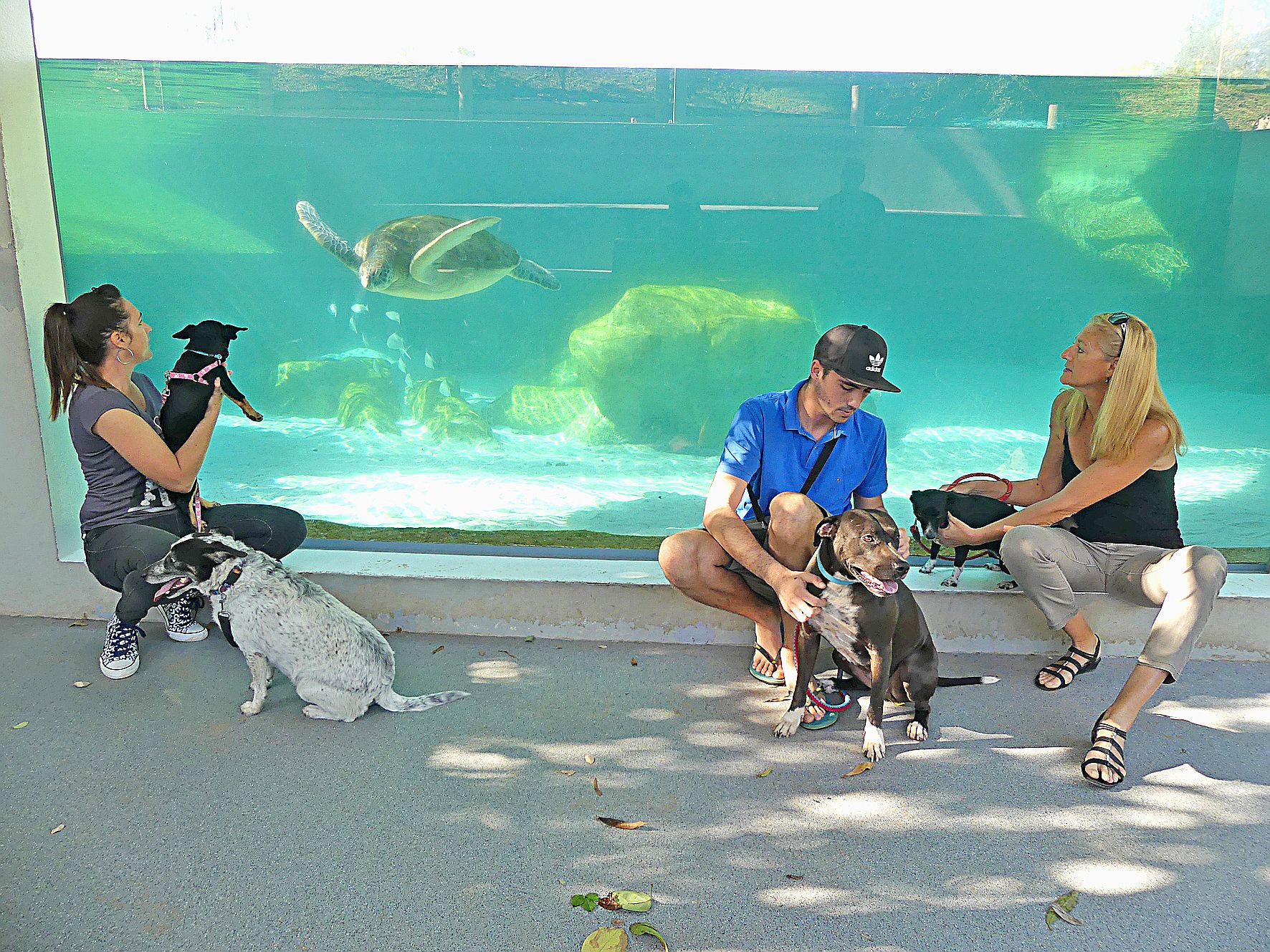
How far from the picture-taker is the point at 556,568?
3.76m

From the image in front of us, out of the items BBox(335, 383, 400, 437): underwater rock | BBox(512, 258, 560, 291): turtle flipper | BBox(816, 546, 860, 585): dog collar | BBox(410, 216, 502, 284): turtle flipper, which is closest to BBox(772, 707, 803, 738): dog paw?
BBox(816, 546, 860, 585): dog collar

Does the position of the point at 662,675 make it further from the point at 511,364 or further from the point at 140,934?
the point at 511,364

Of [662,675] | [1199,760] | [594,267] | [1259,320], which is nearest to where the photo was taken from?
[1199,760]

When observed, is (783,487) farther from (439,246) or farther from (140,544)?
(439,246)

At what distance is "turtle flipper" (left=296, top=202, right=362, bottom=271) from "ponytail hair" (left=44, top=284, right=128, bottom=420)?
396cm

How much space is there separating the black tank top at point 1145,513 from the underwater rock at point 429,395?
4.70m

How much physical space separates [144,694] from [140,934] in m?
1.41

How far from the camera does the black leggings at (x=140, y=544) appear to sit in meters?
3.08

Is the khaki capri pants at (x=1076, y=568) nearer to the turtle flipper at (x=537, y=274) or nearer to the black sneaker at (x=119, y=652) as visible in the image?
the black sneaker at (x=119, y=652)

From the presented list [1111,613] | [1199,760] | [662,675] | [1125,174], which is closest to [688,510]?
[662,675]

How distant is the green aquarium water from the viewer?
5.18 metres

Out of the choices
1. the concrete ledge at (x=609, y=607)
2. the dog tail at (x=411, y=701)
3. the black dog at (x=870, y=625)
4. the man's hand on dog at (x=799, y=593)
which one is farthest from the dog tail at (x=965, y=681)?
the dog tail at (x=411, y=701)

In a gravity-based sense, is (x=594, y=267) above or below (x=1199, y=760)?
above

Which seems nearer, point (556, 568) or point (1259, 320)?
point (556, 568)
